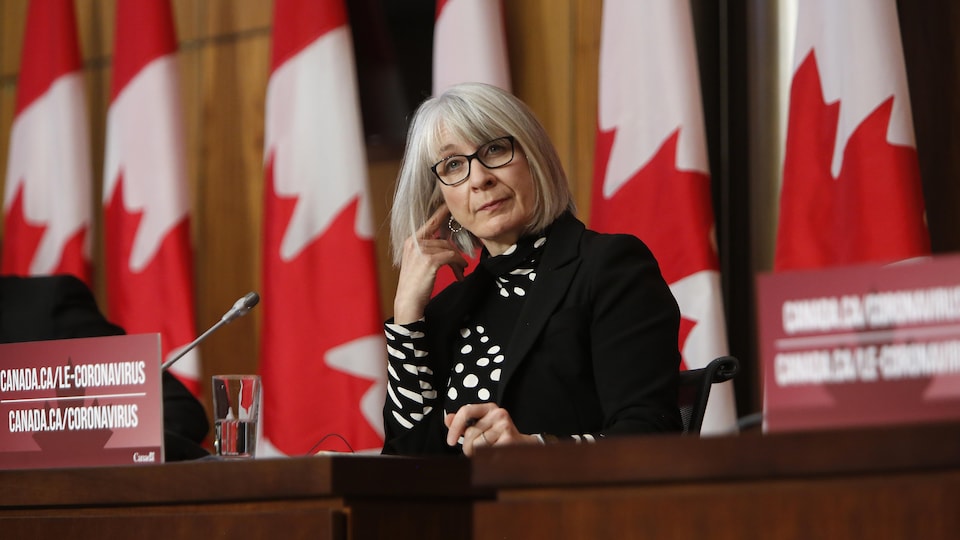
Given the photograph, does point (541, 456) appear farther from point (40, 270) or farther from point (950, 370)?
point (40, 270)

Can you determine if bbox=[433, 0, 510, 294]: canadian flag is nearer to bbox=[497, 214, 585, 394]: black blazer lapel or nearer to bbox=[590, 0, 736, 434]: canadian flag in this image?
bbox=[590, 0, 736, 434]: canadian flag

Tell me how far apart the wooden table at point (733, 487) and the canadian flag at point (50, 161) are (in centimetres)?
319

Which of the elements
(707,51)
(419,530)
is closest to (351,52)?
(707,51)

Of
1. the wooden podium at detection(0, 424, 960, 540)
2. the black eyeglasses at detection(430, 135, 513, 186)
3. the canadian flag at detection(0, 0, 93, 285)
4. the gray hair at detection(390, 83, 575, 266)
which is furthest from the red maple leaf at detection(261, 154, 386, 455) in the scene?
the wooden podium at detection(0, 424, 960, 540)

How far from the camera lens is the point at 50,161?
4117mm

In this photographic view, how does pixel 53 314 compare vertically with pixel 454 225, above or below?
below

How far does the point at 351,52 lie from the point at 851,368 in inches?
109

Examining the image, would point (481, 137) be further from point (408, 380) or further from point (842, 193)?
point (842, 193)

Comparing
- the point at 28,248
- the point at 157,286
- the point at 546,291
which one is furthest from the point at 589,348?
the point at 28,248

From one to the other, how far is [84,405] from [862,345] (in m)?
1.05

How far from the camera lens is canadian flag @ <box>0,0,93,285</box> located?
4066 mm

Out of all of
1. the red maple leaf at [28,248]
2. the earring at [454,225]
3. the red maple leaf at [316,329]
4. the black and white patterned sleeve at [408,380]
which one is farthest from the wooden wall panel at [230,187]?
the black and white patterned sleeve at [408,380]

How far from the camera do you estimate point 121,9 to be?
160 inches

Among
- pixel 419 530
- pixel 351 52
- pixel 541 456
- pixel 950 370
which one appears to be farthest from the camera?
pixel 351 52
